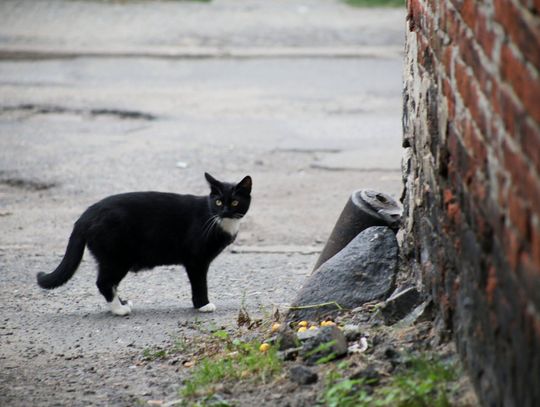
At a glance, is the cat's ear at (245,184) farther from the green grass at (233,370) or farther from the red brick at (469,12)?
the red brick at (469,12)

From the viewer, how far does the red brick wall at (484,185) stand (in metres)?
3.07

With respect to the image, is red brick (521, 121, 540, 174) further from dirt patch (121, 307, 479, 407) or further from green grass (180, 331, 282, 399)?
green grass (180, 331, 282, 399)

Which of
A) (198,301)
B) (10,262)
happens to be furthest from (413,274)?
(10,262)

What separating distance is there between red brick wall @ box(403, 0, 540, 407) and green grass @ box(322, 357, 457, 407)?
14 centimetres

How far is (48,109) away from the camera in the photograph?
12.2m

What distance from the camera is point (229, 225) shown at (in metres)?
6.61

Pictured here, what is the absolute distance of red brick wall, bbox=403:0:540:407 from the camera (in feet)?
10.1

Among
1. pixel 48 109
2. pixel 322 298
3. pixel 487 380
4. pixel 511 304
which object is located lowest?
pixel 48 109

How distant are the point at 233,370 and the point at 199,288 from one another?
1619 millimetres

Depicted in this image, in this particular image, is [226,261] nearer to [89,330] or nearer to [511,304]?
[89,330]

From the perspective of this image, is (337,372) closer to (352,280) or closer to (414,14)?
(352,280)

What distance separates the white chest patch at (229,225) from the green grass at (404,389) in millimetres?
2311

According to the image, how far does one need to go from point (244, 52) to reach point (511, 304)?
1273cm

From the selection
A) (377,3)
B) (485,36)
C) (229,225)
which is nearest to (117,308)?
(229,225)
